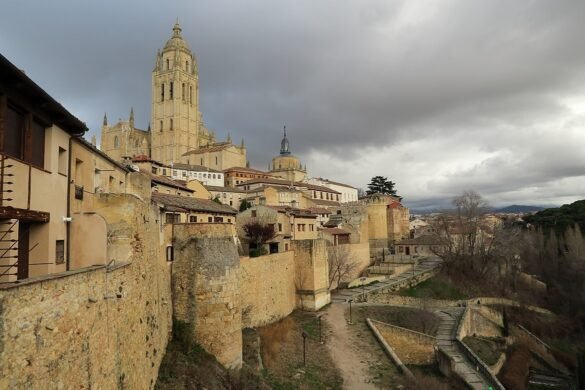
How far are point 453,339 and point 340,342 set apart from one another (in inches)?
342

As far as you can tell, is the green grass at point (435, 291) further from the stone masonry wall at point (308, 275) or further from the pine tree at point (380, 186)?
the pine tree at point (380, 186)

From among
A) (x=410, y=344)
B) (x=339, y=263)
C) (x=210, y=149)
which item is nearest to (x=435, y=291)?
(x=339, y=263)

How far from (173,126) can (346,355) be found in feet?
279

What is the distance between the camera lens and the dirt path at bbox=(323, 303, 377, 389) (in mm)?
22031

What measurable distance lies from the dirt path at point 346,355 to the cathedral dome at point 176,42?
89.8 meters

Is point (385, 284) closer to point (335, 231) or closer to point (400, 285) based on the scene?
point (400, 285)

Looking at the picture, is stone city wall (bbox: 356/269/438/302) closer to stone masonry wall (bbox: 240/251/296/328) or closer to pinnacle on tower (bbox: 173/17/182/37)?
stone masonry wall (bbox: 240/251/296/328)

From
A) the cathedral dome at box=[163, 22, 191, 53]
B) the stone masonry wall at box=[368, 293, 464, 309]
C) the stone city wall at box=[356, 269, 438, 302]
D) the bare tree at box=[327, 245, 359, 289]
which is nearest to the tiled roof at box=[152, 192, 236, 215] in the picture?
the bare tree at box=[327, 245, 359, 289]

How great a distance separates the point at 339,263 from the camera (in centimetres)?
4147

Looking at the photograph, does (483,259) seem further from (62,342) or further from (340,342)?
(62,342)

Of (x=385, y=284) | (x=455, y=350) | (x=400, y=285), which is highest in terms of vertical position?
(x=385, y=284)

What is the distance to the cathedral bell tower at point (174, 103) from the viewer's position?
9875 centimetres

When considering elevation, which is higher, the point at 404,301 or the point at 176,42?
the point at 176,42

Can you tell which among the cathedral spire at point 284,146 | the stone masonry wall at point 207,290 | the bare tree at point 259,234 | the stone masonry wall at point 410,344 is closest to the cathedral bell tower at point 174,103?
the cathedral spire at point 284,146
